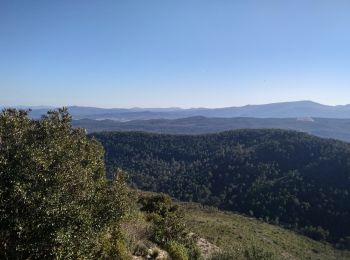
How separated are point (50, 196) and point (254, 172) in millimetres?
117526

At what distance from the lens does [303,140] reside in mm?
145500

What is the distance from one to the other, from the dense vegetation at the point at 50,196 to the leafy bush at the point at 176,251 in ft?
17.0

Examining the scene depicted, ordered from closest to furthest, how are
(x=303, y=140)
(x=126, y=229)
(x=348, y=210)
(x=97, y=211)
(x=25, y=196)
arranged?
(x=25, y=196) < (x=97, y=211) < (x=126, y=229) < (x=348, y=210) < (x=303, y=140)

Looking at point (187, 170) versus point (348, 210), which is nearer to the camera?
point (348, 210)

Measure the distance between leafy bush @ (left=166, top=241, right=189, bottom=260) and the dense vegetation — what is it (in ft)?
17.0

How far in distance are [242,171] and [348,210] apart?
43.2 m

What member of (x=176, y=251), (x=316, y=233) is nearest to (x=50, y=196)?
(x=176, y=251)

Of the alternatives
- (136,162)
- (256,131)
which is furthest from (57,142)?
(256,131)

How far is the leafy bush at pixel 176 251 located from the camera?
1981 centimetres

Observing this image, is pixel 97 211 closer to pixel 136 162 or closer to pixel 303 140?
pixel 303 140

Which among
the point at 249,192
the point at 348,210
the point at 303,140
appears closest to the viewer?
the point at 348,210

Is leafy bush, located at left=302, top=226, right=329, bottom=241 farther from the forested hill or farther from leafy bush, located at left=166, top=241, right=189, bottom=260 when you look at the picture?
leafy bush, located at left=166, top=241, right=189, bottom=260

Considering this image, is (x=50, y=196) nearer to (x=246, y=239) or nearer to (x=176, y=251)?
(x=176, y=251)

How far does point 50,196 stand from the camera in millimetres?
11430
